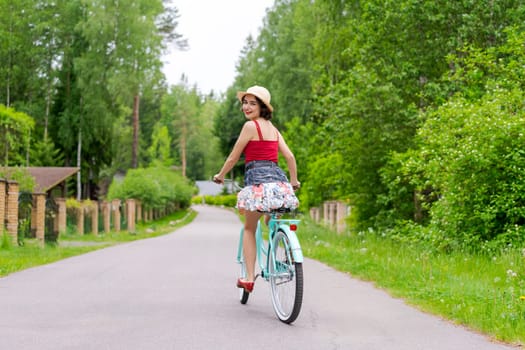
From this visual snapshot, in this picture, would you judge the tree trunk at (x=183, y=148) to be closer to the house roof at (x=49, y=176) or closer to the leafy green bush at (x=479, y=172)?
the house roof at (x=49, y=176)

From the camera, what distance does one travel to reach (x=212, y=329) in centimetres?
540

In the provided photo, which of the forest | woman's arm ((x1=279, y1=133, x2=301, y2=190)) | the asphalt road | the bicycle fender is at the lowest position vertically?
the asphalt road

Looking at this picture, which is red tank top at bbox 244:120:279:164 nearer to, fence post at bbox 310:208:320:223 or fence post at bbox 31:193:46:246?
fence post at bbox 31:193:46:246

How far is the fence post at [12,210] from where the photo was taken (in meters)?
15.8

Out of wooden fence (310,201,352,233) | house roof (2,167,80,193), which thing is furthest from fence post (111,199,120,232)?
wooden fence (310,201,352,233)

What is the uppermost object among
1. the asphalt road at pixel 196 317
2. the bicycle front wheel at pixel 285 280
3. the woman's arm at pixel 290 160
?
the woman's arm at pixel 290 160

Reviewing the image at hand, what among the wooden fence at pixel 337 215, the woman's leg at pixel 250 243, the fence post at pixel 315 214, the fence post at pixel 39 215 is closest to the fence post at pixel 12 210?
the fence post at pixel 39 215

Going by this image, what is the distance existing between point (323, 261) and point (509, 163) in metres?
3.89

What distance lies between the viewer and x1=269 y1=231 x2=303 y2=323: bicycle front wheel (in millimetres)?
5480

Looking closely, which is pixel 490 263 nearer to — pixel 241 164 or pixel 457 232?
pixel 457 232

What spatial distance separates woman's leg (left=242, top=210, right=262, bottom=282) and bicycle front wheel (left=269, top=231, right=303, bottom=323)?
26cm

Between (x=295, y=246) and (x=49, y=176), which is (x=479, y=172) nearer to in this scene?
(x=295, y=246)

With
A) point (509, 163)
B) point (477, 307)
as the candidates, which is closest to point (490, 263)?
point (509, 163)

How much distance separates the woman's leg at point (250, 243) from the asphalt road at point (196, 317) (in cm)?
38
